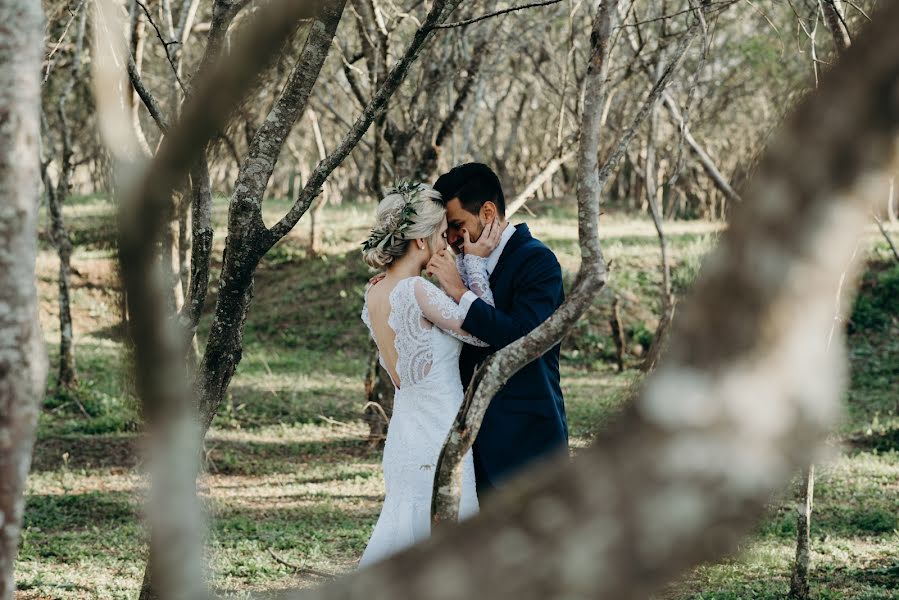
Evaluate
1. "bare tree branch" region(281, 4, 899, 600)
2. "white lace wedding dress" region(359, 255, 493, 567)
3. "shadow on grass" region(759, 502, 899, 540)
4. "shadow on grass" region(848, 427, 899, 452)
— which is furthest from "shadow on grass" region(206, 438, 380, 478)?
"bare tree branch" region(281, 4, 899, 600)

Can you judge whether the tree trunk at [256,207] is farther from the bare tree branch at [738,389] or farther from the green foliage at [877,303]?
the green foliage at [877,303]

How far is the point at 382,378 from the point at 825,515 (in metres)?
4.30

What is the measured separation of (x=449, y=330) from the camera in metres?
4.41

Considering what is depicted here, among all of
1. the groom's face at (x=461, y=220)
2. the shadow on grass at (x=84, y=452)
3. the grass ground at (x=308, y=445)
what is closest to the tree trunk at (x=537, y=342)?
the grass ground at (x=308, y=445)

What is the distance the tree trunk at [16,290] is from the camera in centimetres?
171

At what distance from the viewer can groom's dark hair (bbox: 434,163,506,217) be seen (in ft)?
15.2

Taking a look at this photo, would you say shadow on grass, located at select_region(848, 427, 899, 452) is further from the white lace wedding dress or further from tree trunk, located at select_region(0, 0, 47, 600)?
tree trunk, located at select_region(0, 0, 47, 600)

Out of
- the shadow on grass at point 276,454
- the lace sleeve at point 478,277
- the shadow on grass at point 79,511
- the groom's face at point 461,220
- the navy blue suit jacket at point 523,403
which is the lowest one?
the shadow on grass at point 276,454

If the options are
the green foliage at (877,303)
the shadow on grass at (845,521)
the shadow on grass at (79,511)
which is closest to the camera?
the shadow on grass at (845,521)

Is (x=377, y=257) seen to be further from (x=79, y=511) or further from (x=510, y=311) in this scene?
→ (x=79, y=511)

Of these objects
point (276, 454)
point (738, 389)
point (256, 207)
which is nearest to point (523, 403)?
point (256, 207)

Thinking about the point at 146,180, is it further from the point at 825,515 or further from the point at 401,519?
the point at 825,515

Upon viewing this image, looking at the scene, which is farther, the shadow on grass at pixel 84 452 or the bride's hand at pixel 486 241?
the shadow on grass at pixel 84 452

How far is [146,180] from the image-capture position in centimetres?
129
